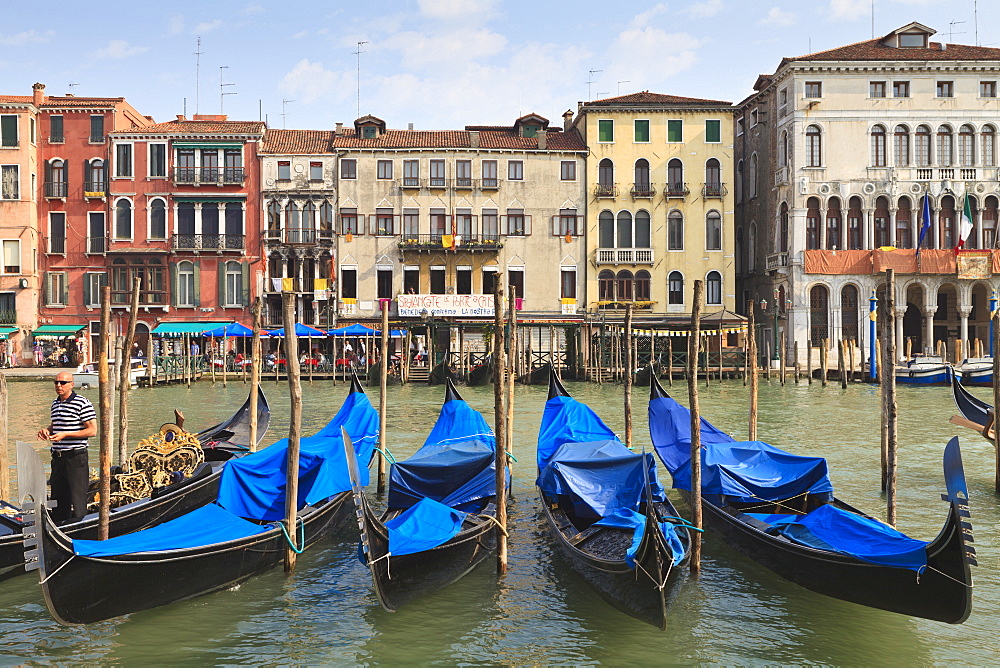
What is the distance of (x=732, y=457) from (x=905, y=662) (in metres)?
2.92

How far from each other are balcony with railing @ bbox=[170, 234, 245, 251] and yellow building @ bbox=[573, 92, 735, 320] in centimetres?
1162

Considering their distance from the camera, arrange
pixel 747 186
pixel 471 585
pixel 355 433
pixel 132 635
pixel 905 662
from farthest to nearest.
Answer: pixel 747 186 < pixel 355 433 < pixel 471 585 < pixel 132 635 < pixel 905 662

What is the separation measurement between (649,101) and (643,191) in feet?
9.81

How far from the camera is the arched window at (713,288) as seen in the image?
3034 centimetres

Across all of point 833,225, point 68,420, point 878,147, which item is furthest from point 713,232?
point 68,420

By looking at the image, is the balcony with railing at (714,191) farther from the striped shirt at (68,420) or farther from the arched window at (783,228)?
the striped shirt at (68,420)

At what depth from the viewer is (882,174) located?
1155 inches

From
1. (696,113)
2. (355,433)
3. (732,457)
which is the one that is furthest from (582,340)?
(732,457)

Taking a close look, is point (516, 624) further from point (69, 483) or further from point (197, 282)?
point (197, 282)

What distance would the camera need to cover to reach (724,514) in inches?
292

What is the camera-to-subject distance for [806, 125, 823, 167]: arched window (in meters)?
29.5

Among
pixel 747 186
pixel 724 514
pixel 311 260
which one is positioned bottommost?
pixel 724 514

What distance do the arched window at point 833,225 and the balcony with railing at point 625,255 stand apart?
5.77m

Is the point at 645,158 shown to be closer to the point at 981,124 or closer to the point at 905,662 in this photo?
the point at 981,124
